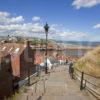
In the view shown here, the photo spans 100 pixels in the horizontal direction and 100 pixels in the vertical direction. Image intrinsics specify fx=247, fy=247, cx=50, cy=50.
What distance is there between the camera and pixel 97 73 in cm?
2592

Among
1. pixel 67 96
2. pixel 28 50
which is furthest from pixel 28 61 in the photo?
pixel 67 96

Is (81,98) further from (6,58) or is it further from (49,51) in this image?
(49,51)

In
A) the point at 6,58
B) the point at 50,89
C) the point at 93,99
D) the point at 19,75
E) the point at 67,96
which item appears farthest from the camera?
the point at 19,75

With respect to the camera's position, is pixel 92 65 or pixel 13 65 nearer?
pixel 92 65

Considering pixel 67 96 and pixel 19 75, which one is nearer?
pixel 67 96

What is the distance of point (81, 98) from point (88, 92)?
50.5 inches

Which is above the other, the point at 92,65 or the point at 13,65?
the point at 92,65

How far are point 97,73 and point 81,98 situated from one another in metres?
9.26

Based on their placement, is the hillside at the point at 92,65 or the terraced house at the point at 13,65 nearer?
the terraced house at the point at 13,65

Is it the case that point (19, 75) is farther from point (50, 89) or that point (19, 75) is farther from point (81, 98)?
point (81, 98)

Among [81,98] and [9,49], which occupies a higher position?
[9,49]

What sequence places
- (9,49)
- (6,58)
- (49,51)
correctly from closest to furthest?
1. (6,58)
2. (9,49)
3. (49,51)

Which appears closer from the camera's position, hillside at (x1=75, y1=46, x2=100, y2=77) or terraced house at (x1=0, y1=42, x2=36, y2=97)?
terraced house at (x1=0, y1=42, x2=36, y2=97)

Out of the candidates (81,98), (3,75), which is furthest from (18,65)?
(81,98)
